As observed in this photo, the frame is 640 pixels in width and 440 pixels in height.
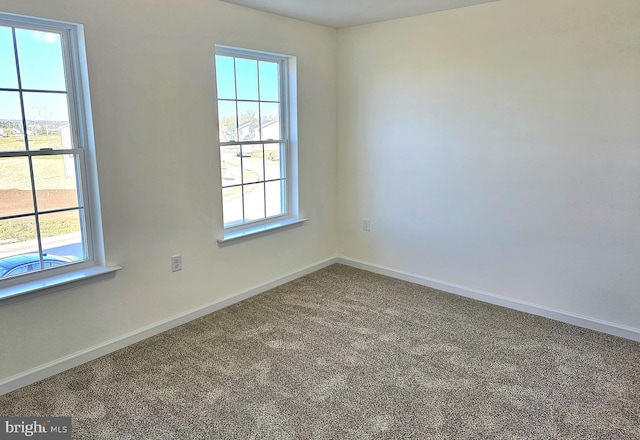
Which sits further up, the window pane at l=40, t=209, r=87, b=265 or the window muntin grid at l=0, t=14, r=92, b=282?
the window muntin grid at l=0, t=14, r=92, b=282

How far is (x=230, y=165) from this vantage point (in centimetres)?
341

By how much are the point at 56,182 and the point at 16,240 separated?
38 cm

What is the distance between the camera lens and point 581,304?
3066mm

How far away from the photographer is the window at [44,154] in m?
2.28

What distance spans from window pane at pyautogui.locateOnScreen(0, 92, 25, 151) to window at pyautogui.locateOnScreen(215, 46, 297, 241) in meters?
1.31

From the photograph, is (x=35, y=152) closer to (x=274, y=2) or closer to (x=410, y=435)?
(x=274, y=2)

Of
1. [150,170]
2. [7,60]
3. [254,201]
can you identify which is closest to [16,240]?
[150,170]

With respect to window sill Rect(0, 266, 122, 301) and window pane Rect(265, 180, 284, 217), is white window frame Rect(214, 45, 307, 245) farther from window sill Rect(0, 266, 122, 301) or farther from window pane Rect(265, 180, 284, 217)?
window sill Rect(0, 266, 122, 301)

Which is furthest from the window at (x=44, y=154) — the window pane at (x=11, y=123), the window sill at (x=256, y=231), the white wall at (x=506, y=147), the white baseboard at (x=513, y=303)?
the white baseboard at (x=513, y=303)

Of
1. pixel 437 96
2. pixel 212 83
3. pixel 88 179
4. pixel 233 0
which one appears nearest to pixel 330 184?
pixel 437 96

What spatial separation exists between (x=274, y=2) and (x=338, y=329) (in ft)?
7.90

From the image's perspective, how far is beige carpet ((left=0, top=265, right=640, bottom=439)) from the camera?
2074mm

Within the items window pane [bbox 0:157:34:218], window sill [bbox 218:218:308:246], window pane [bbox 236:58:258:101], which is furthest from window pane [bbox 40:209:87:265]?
window pane [bbox 236:58:258:101]

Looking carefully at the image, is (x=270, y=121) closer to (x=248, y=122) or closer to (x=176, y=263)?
(x=248, y=122)
